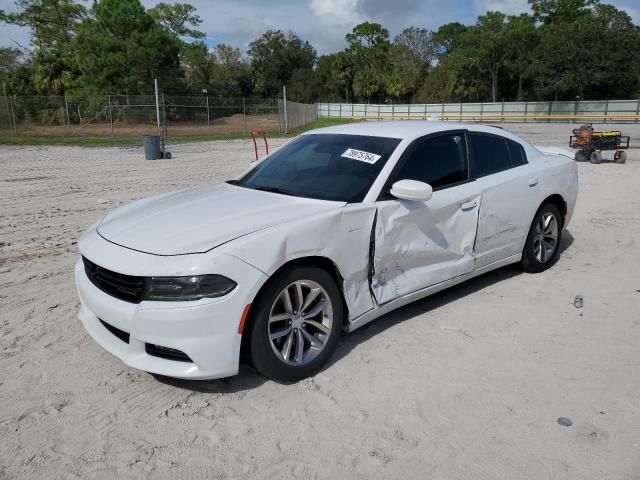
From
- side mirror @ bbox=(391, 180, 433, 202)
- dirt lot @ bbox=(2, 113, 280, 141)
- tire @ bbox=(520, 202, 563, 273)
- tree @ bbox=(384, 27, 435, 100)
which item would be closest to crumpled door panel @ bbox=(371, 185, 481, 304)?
side mirror @ bbox=(391, 180, 433, 202)

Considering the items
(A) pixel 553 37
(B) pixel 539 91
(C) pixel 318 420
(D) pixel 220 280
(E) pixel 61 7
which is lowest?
(C) pixel 318 420

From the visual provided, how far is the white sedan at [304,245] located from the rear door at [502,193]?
0.02 metres

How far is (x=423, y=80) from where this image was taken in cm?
6944

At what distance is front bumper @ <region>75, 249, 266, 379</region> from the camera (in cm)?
286

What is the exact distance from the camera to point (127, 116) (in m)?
32.5

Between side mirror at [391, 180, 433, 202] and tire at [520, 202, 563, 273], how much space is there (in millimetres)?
1988

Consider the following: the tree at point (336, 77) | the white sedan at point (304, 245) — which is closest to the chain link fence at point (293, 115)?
the white sedan at point (304, 245)

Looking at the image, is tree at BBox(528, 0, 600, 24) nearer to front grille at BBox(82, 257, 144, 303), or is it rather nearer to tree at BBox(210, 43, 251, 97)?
tree at BBox(210, 43, 251, 97)

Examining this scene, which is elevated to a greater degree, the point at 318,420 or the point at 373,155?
the point at 373,155

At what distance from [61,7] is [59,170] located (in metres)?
47.4

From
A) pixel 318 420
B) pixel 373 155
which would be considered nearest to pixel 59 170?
pixel 373 155

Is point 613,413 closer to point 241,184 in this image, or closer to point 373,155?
point 373,155

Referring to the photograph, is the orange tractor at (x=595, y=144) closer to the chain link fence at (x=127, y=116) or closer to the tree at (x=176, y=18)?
the chain link fence at (x=127, y=116)

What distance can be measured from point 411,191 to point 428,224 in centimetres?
47
